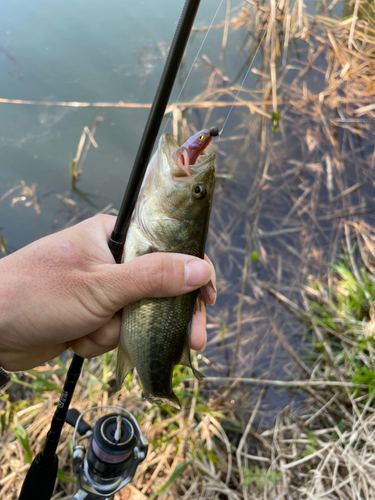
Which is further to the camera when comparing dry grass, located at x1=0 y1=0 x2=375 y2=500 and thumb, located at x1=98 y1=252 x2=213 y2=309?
dry grass, located at x1=0 y1=0 x2=375 y2=500

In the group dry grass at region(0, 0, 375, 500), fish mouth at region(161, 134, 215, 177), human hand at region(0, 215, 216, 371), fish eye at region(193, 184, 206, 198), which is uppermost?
fish mouth at region(161, 134, 215, 177)

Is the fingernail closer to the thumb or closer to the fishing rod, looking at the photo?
the thumb

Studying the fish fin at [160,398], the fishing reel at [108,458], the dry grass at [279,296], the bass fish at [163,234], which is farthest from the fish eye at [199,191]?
the dry grass at [279,296]

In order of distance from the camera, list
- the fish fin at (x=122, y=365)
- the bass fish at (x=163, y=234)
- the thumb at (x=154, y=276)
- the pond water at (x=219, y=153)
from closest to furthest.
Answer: the thumb at (x=154, y=276)
the bass fish at (x=163, y=234)
the fish fin at (x=122, y=365)
the pond water at (x=219, y=153)

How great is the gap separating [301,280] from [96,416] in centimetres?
243

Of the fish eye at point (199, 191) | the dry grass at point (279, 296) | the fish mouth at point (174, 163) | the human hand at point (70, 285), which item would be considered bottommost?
the dry grass at point (279, 296)

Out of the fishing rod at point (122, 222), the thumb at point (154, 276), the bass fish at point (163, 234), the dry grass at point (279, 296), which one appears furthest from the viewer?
the dry grass at point (279, 296)

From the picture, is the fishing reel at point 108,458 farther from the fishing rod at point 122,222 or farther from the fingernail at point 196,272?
the fingernail at point 196,272

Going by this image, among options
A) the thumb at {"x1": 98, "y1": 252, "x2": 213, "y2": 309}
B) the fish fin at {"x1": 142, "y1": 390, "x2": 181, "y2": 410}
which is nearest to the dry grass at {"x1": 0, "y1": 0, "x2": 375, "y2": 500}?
the fish fin at {"x1": 142, "y1": 390, "x2": 181, "y2": 410}

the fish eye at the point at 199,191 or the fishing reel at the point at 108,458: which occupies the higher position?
the fish eye at the point at 199,191

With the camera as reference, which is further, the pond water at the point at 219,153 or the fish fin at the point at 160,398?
the pond water at the point at 219,153

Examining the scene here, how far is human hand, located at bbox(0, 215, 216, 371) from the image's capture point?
171 centimetres

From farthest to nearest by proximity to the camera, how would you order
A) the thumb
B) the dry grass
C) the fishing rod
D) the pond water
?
the pond water
the dry grass
the thumb
the fishing rod

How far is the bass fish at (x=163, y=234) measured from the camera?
178cm
